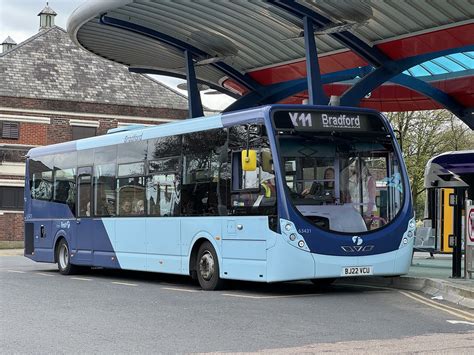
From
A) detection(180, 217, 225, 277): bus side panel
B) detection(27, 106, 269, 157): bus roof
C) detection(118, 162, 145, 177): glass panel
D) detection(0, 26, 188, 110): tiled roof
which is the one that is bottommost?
detection(180, 217, 225, 277): bus side panel

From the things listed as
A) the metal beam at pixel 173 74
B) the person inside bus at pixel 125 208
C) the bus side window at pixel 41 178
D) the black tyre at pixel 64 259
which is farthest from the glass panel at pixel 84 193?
the metal beam at pixel 173 74

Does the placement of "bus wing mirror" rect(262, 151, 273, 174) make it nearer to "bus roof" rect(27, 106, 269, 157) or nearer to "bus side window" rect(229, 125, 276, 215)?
"bus side window" rect(229, 125, 276, 215)

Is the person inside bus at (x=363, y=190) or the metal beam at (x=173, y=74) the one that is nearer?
the person inside bus at (x=363, y=190)

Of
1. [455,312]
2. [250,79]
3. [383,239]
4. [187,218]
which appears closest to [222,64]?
[250,79]

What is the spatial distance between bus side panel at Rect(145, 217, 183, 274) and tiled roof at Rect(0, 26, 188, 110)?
97.1 feet

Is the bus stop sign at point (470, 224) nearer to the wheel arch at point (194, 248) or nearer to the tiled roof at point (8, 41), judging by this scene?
the wheel arch at point (194, 248)

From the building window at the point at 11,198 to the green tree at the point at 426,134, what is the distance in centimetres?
1958

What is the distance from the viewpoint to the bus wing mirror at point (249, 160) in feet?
46.2

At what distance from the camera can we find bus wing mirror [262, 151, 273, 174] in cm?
1402

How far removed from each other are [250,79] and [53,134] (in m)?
21.9

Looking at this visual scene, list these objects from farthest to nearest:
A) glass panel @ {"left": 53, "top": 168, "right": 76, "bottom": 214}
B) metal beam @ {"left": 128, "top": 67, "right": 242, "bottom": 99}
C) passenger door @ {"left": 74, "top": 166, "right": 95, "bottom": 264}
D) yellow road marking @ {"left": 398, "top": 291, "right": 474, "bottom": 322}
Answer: metal beam @ {"left": 128, "top": 67, "right": 242, "bottom": 99}, glass panel @ {"left": 53, "top": 168, "right": 76, "bottom": 214}, passenger door @ {"left": 74, "top": 166, "right": 95, "bottom": 264}, yellow road marking @ {"left": 398, "top": 291, "right": 474, "bottom": 322}

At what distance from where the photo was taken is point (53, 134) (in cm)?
4562

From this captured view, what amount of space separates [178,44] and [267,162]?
10.1 meters

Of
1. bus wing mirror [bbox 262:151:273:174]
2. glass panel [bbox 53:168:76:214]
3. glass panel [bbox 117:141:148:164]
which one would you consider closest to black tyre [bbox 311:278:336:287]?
bus wing mirror [bbox 262:151:273:174]
